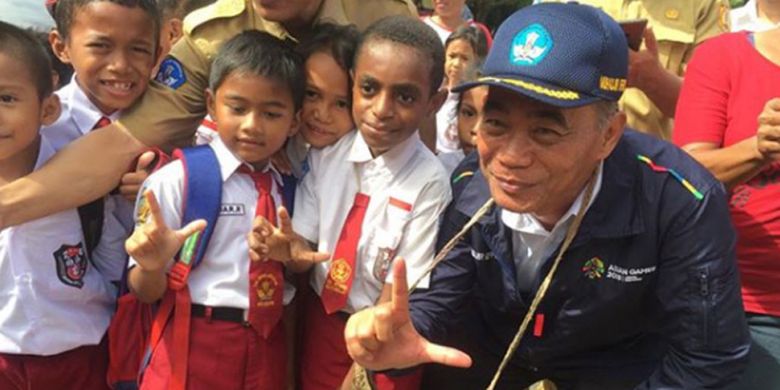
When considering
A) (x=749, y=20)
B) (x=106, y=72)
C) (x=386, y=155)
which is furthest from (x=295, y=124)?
(x=749, y=20)

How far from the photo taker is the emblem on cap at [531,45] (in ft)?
6.49

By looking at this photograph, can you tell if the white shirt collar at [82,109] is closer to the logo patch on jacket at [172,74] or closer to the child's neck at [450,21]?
the logo patch on jacket at [172,74]

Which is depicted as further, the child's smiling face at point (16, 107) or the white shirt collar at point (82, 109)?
the white shirt collar at point (82, 109)

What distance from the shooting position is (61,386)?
8.53 feet

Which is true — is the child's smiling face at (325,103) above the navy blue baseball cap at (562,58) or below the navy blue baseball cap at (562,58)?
below

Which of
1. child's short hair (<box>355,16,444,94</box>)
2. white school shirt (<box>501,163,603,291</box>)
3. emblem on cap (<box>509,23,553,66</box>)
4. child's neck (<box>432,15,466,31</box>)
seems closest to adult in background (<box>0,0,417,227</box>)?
child's short hair (<box>355,16,444,94</box>)

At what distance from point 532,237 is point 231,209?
39.2 inches

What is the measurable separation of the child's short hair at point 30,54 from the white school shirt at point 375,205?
3.09 feet

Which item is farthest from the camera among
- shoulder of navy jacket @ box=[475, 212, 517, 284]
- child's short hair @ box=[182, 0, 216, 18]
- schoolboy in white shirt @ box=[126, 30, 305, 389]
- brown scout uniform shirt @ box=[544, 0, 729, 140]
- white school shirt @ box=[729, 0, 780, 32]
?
child's short hair @ box=[182, 0, 216, 18]

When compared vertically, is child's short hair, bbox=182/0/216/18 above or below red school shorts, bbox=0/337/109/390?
above

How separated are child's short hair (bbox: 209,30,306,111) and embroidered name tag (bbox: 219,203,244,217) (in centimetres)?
40

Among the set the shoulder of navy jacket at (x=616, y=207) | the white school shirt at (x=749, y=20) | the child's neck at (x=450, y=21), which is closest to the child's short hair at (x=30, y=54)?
the shoulder of navy jacket at (x=616, y=207)

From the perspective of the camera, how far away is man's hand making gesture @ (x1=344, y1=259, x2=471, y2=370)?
1.89 meters

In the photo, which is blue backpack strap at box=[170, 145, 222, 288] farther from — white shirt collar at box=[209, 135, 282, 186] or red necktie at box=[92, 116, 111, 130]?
red necktie at box=[92, 116, 111, 130]
